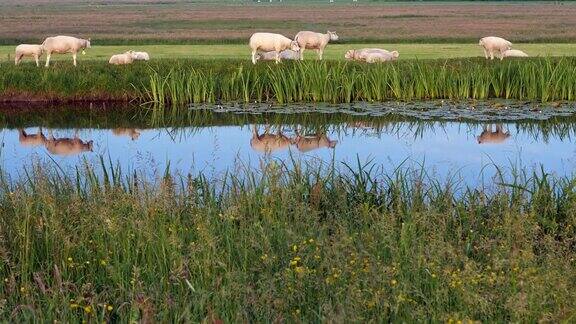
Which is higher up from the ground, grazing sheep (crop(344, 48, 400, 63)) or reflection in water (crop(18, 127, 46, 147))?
grazing sheep (crop(344, 48, 400, 63))

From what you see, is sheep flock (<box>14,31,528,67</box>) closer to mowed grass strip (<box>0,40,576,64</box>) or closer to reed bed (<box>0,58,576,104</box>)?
mowed grass strip (<box>0,40,576,64</box>)

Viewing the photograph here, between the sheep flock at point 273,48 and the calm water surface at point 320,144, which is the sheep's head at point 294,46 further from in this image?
the calm water surface at point 320,144

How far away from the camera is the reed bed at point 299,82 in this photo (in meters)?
17.2

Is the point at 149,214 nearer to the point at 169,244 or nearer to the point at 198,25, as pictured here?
the point at 169,244

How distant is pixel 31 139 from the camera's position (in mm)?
14031

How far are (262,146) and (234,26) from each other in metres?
44.2

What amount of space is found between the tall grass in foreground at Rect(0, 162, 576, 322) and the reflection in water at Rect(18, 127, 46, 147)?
18.7ft

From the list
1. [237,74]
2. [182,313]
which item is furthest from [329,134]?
[182,313]

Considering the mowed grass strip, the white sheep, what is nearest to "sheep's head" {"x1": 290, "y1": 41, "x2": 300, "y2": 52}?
the white sheep

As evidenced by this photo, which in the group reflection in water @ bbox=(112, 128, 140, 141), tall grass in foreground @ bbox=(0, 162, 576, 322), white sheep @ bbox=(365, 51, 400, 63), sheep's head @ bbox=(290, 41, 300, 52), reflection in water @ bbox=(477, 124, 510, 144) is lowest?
reflection in water @ bbox=(112, 128, 140, 141)

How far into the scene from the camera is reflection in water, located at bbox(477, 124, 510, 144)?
523 inches

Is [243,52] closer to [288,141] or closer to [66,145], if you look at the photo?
[66,145]

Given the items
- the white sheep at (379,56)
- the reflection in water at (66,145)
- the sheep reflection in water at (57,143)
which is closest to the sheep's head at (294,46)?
the white sheep at (379,56)

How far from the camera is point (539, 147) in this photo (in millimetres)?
12695
